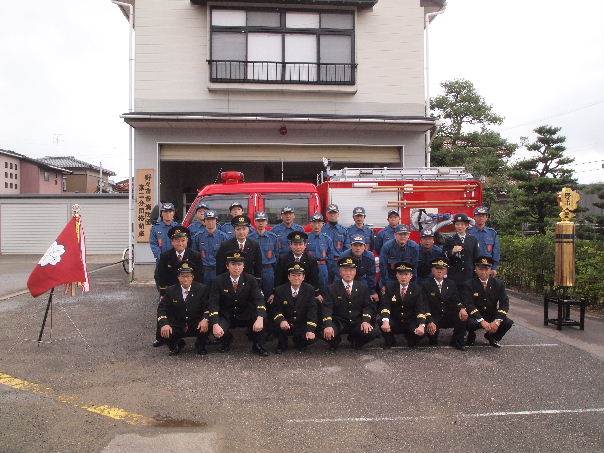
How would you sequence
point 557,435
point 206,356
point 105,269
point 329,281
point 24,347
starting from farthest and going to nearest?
point 105,269 → point 329,281 → point 24,347 → point 206,356 → point 557,435

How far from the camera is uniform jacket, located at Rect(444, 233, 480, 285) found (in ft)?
25.3

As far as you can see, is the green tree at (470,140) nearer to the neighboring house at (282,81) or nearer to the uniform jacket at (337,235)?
the neighboring house at (282,81)

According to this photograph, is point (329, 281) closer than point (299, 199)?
Yes

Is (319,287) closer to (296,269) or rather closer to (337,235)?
(296,269)

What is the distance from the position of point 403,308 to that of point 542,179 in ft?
45.5

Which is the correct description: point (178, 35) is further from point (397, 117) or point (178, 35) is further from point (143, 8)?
point (397, 117)

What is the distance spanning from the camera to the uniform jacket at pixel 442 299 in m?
6.85

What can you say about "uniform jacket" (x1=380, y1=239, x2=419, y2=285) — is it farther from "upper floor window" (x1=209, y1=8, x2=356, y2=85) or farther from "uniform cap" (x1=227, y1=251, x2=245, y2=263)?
"upper floor window" (x1=209, y1=8, x2=356, y2=85)

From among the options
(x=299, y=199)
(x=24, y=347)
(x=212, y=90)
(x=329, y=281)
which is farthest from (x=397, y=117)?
Answer: (x=24, y=347)

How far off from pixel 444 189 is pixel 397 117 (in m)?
4.90

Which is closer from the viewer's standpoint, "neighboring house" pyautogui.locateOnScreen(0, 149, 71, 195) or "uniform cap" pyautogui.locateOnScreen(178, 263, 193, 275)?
"uniform cap" pyautogui.locateOnScreen(178, 263, 193, 275)

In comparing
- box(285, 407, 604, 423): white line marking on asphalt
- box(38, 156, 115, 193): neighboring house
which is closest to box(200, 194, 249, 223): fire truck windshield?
box(285, 407, 604, 423): white line marking on asphalt

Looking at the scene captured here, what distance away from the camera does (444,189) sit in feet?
27.5

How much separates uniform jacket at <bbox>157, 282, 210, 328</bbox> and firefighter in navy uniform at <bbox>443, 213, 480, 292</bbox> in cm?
370
